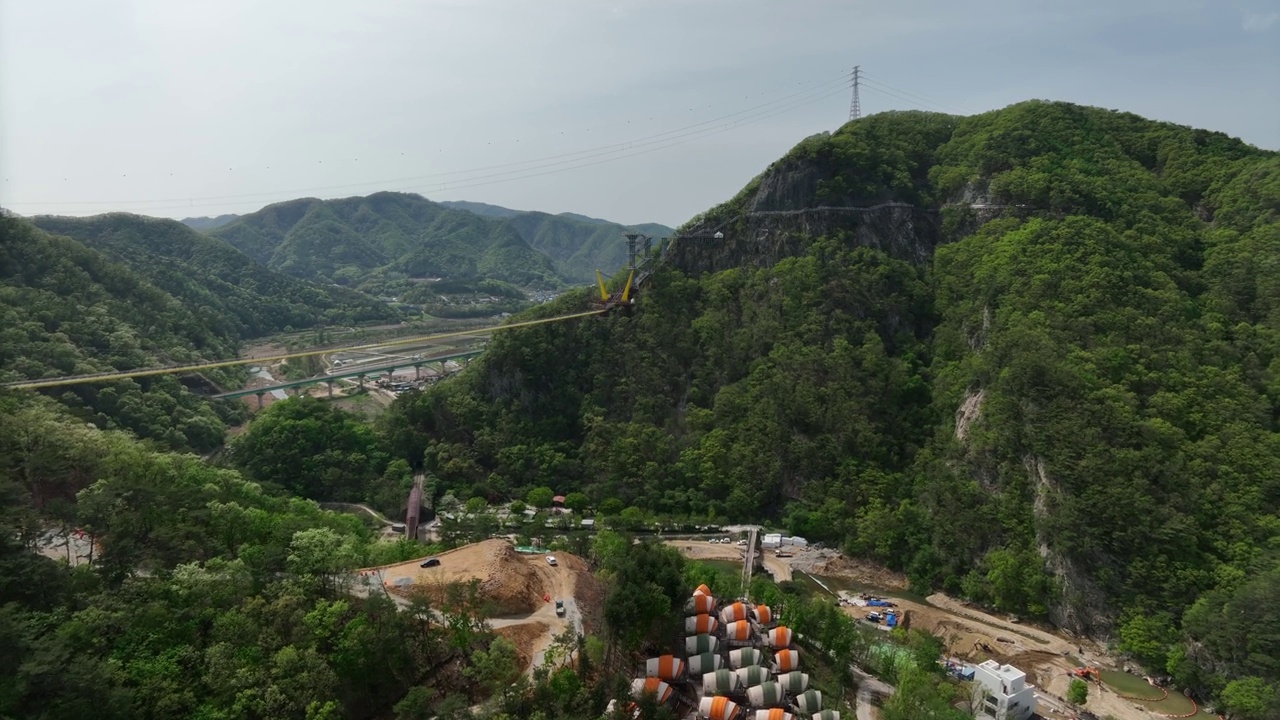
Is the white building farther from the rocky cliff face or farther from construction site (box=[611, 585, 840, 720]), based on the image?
the rocky cliff face

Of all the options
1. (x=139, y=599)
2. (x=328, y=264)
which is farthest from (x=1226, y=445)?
(x=328, y=264)

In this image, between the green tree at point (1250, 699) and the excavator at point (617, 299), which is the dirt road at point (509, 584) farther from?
the excavator at point (617, 299)

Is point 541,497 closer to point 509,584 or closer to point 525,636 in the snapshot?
point 509,584

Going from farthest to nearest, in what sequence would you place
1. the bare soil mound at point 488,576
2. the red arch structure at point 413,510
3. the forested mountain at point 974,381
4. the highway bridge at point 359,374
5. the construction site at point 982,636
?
the highway bridge at point 359,374, the red arch structure at point 413,510, the forested mountain at point 974,381, the construction site at point 982,636, the bare soil mound at point 488,576

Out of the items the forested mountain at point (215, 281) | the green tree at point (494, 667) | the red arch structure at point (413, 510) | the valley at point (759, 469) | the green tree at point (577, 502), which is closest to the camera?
the green tree at point (494, 667)

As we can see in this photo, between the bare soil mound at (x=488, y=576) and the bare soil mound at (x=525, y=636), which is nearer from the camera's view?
the bare soil mound at (x=525, y=636)

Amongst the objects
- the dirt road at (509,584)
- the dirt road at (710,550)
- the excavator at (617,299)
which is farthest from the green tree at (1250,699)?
the excavator at (617,299)

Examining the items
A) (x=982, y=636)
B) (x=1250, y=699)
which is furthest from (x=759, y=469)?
(x=1250, y=699)
